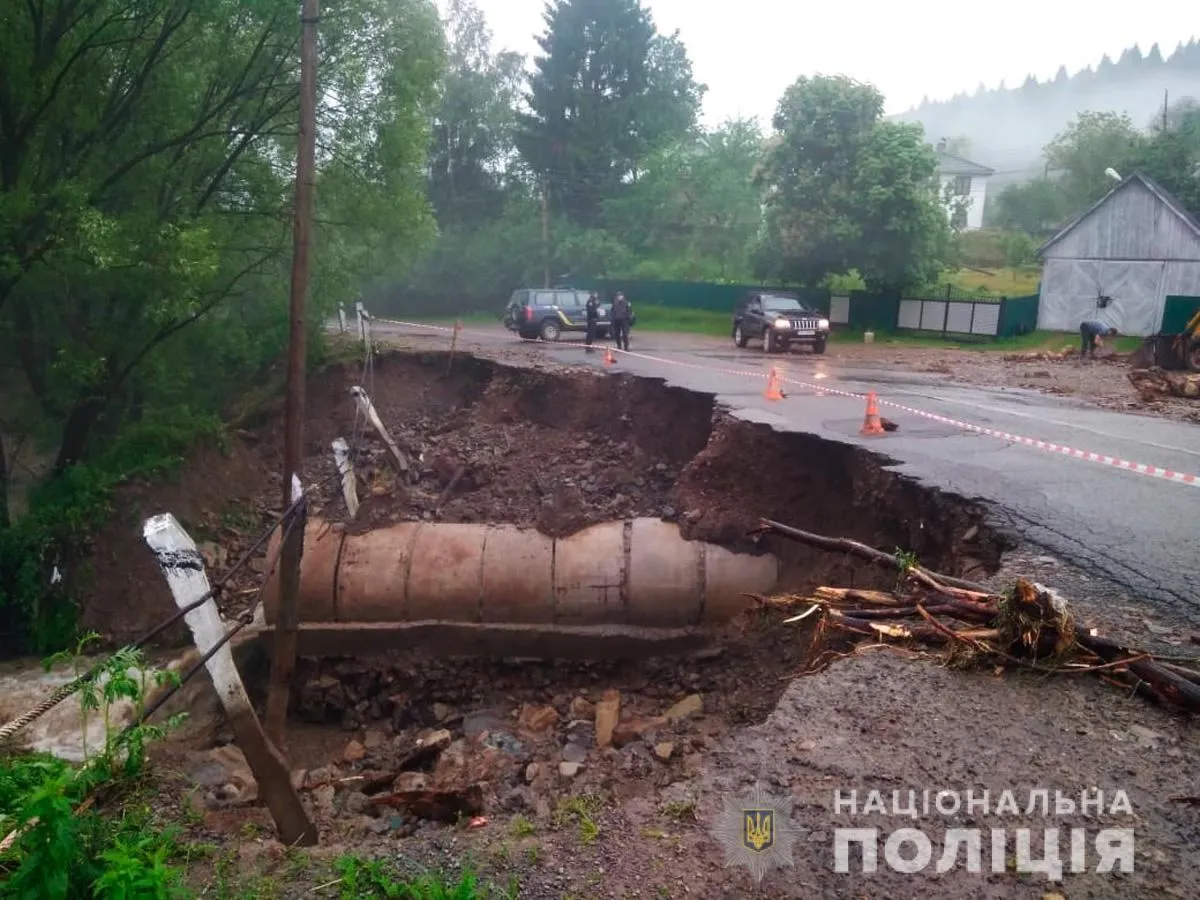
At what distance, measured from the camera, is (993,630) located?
14.7 feet

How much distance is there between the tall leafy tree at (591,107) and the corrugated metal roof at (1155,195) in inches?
756

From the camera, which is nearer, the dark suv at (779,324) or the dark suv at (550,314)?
the dark suv at (779,324)

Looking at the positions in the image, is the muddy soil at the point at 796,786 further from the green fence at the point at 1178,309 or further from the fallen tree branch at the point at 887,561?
the green fence at the point at 1178,309

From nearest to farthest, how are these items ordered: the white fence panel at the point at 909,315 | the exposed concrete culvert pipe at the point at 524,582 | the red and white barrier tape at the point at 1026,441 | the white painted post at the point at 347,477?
1. the exposed concrete culvert pipe at the point at 524,582
2. the red and white barrier tape at the point at 1026,441
3. the white painted post at the point at 347,477
4. the white fence panel at the point at 909,315

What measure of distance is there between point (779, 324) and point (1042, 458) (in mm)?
14236

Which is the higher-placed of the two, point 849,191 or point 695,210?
point 695,210

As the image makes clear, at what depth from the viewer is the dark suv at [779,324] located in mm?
22656

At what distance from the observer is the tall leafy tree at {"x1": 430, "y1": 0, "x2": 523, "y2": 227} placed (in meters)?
41.2

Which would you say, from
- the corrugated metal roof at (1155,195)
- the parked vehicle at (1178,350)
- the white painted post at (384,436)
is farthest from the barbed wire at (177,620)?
the corrugated metal roof at (1155,195)

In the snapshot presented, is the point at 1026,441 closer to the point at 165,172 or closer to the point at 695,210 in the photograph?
the point at 165,172

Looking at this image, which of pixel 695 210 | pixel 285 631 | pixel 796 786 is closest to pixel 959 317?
pixel 695 210

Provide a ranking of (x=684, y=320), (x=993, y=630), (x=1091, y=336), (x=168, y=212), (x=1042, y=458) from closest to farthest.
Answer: (x=993, y=630) → (x=1042, y=458) → (x=168, y=212) → (x=1091, y=336) → (x=684, y=320)

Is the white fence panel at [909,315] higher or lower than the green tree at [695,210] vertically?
lower

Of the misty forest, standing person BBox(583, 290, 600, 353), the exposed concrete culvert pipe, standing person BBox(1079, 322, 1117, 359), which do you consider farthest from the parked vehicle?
the exposed concrete culvert pipe
